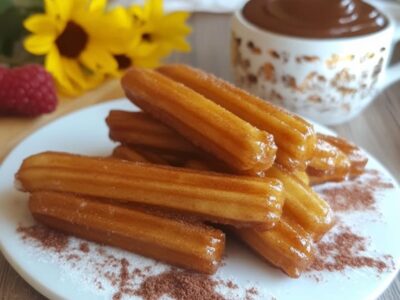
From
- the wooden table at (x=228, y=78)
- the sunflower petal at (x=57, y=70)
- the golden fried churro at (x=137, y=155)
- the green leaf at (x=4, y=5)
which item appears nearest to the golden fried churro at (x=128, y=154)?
the golden fried churro at (x=137, y=155)

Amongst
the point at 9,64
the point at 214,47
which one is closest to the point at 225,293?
the point at 9,64

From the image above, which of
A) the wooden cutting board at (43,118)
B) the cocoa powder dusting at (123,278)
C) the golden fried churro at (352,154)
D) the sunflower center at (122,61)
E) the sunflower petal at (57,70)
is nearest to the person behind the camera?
the cocoa powder dusting at (123,278)

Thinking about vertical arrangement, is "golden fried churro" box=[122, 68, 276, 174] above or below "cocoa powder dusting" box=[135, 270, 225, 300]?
above

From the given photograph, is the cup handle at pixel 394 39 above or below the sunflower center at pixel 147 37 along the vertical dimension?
above

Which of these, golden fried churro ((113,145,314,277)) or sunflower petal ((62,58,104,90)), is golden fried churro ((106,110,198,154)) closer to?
golden fried churro ((113,145,314,277))

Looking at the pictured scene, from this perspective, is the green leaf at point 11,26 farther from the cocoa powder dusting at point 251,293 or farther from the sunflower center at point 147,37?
the cocoa powder dusting at point 251,293

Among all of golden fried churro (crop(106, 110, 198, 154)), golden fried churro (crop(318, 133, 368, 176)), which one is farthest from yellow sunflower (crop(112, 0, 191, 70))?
golden fried churro (crop(318, 133, 368, 176))

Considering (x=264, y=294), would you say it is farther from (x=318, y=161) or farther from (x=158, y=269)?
(x=318, y=161)
